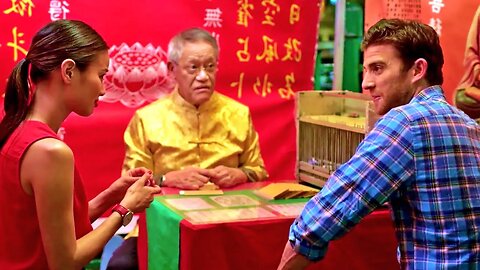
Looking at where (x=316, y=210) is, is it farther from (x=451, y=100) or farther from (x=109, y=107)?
(x=109, y=107)

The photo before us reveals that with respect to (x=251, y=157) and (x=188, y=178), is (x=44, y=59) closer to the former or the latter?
(x=188, y=178)

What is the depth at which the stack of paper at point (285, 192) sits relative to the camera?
2.35m

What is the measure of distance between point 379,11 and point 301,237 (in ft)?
5.92

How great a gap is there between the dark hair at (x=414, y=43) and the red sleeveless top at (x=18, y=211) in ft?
2.91

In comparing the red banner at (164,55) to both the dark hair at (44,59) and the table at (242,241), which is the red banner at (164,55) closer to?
the table at (242,241)

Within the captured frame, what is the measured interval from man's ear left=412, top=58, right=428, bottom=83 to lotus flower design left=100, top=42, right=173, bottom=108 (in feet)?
6.63

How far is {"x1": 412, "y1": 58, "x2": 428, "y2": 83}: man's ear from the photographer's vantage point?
1591mm

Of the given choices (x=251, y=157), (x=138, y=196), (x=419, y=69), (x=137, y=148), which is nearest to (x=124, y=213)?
(x=138, y=196)

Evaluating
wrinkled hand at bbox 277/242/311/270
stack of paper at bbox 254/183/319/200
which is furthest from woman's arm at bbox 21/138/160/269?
stack of paper at bbox 254/183/319/200

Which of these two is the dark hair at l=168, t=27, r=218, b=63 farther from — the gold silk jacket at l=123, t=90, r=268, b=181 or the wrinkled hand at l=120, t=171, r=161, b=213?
the wrinkled hand at l=120, t=171, r=161, b=213

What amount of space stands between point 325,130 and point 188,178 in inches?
24.2

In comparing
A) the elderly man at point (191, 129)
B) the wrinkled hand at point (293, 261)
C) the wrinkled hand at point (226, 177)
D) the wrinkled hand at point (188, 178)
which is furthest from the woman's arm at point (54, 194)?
the elderly man at point (191, 129)

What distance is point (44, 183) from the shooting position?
1376 millimetres

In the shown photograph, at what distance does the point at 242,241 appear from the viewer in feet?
6.59
